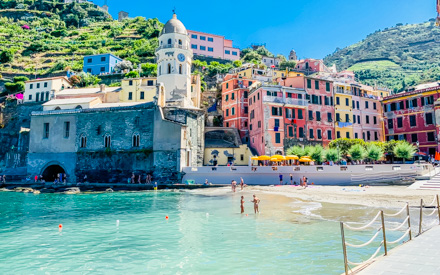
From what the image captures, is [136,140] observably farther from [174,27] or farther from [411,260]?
[411,260]

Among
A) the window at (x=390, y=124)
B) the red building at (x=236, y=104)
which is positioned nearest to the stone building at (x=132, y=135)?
the red building at (x=236, y=104)

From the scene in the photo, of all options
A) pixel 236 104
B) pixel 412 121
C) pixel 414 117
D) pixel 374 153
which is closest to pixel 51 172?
pixel 236 104

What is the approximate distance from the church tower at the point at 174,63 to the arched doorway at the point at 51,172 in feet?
62.2

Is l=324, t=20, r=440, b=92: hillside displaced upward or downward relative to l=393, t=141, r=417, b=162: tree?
upward

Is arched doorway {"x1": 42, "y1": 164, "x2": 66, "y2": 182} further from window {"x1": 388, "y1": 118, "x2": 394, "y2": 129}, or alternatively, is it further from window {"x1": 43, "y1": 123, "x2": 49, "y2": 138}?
window {"x1": 388, "y1": 118, "x2": 394, "y2": 129}

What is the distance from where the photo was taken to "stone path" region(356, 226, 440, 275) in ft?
18.8

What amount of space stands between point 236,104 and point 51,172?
29.4m

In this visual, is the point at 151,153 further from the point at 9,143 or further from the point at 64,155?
the point at 9,143

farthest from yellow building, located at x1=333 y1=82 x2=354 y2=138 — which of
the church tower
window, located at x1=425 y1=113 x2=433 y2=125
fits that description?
the church tower

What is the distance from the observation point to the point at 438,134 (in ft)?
119

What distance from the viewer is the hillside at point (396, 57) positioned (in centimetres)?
10619

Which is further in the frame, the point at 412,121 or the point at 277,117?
the point at 412,121

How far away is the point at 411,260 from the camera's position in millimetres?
6348

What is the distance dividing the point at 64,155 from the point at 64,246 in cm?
3105
